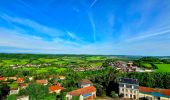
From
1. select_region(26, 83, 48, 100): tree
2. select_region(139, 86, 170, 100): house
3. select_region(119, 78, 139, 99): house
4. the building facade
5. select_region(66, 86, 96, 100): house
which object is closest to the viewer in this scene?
select_region(26, 83, 48, 100): tree

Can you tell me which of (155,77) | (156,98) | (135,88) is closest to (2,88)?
(135,88)

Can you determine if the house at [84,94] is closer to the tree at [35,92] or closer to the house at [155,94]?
the tree at [35,92]

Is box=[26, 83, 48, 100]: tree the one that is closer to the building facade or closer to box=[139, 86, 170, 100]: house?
the building facade

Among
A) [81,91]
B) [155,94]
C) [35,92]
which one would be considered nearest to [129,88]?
[155,94]

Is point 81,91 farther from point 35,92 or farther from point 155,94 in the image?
point 155,94

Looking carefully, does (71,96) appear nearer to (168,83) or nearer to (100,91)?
(100,91)

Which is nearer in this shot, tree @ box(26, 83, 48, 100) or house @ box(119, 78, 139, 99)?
tree @ box(26, 83, 48, 100)

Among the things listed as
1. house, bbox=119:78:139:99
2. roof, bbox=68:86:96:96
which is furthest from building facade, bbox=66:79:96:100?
house, bbox=119:78:139:99

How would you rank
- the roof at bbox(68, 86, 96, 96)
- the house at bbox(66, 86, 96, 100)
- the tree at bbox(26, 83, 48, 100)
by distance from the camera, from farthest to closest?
the roof at bbox(68, 86, 96, 96) → the house at bbox(66, 86, 96, 100) → the tree at bbox(26, 83, 48, 100)

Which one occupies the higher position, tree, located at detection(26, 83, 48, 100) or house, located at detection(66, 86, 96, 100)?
tree, located at detection(26, 83, 48, 100)
